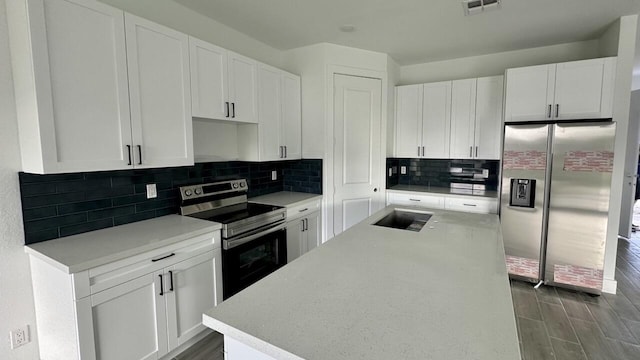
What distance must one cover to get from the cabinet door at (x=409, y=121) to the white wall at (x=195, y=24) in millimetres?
1781

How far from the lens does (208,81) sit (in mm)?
2420

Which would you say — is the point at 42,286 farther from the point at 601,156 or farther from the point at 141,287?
the point at 601,156

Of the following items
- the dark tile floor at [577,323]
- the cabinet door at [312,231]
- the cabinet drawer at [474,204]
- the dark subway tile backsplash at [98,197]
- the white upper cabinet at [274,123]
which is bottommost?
the dark tile floor at [577,323]

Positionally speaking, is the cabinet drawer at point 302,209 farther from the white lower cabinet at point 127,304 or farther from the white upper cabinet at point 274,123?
the white lower cabinet at point 127,304

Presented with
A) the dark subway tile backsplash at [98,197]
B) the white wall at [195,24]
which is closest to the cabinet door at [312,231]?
the dark subway tile backsplash at [98,197]

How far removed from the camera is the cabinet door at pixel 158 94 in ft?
6.38

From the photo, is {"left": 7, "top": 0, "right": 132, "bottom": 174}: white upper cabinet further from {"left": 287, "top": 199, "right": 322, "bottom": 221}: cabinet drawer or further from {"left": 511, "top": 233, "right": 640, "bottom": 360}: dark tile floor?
{"left": 511, "top": 233, "right": 640, "bottom": 360}: dark tile floor

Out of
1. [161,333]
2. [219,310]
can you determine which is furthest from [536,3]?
[161,333]

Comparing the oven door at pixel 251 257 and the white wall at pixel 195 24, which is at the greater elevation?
the white wall at pixel 195 24

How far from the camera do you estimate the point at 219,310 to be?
1.05 meters

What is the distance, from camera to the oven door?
7.48 ft

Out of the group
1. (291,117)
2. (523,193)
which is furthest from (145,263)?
(523,193)

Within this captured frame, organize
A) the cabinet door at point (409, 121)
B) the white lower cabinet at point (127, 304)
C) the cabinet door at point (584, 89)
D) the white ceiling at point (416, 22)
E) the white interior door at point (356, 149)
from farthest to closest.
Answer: the cabinet door at point (409, 121) → the white interior door at point (356, 149) → the cabinet door at point (584, 89) → the white ceiling at point (416, 22) → the white lower cabinet at point (127, 304)

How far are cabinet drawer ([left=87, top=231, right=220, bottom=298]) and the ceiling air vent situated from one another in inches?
107
